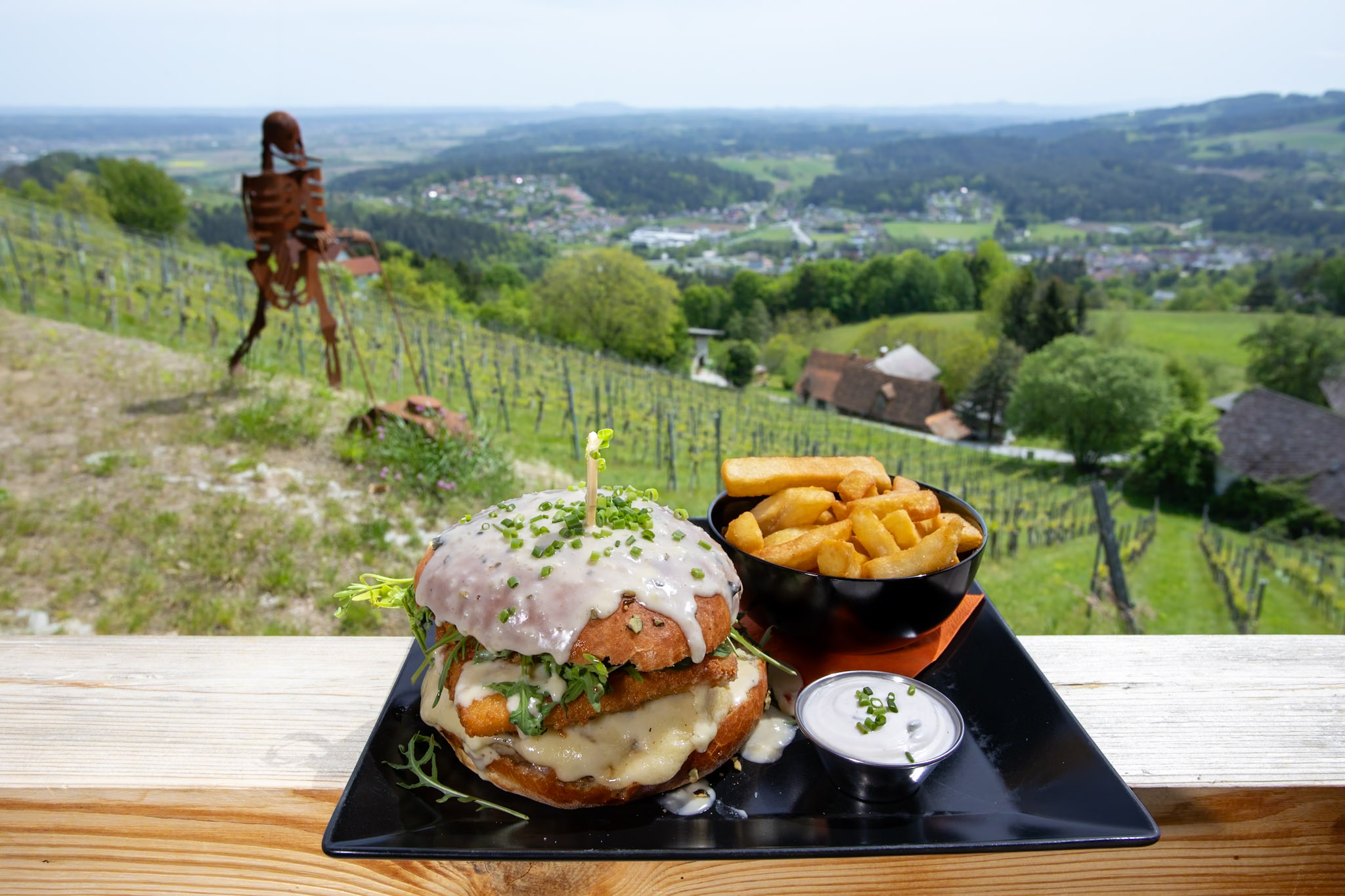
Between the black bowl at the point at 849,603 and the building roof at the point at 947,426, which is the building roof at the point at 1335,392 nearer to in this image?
the building roof at the point at 947,426

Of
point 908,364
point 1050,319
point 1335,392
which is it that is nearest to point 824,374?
point 908,364

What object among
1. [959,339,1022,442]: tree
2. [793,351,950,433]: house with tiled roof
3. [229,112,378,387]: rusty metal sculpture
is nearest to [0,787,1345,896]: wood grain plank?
[229,112,378,387]: rusty metal sculpture

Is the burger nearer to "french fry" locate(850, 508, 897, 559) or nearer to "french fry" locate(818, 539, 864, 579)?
"french fry" locate(818, 539, 864, 579)

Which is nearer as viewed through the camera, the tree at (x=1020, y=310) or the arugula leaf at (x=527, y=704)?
the arugula leaf at (x=527, y=704)

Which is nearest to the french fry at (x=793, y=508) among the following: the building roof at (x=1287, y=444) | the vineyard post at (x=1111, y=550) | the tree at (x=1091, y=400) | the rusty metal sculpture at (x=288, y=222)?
the rusty metal sculpture at (x=288, y=222)

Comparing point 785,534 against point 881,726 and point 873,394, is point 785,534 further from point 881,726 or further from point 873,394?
point 873,394
